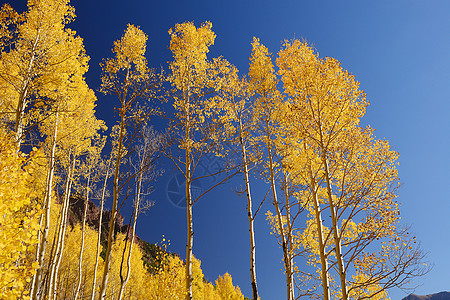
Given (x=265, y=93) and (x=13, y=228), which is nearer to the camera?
(x=13, y=228)

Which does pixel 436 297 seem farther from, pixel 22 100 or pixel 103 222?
pixel 22 100

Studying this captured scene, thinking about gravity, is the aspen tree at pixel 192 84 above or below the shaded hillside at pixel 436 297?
above

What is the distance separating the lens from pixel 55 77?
7.28 m

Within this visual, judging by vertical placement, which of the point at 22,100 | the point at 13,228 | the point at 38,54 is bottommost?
the point at 13,228

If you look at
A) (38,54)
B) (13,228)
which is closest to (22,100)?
(38,54)

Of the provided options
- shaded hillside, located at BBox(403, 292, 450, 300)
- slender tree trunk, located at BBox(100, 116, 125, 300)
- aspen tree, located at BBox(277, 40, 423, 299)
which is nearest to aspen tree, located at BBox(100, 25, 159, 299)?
slender tree trunk, located at BBox(100, 116, 125, 300)

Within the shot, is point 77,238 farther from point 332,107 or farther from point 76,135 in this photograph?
point 332,107

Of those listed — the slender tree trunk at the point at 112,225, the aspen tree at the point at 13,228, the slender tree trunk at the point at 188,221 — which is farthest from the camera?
the slender tree trunk at the point at 188,221

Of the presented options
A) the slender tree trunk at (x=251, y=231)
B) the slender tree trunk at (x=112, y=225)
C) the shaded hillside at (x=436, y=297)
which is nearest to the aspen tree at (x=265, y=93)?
the slender tree trunk at (x=251, y=231)

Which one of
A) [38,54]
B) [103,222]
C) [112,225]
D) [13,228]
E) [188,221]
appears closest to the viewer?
[13,228]

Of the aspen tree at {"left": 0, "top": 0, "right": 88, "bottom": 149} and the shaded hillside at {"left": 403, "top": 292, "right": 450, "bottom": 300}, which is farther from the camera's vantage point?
the shaded hillside at {"left": 403, "top": 292, "right": 450, "bottom": 300}

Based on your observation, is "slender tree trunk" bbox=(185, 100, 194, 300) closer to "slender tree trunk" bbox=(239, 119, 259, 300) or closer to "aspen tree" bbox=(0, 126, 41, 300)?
"slender tree trunk" bbox=(239, 119, 259, 300)

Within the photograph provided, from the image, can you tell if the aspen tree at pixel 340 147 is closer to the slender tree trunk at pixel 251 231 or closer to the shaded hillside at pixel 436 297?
the slender tree trunk at pixel 251 231

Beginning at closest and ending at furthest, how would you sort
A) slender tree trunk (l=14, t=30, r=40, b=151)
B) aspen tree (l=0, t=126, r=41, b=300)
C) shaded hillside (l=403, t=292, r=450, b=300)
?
aspen tree (l=0, t=126, r=41, b=300) < slender tree trunk (l=14, t=30, r=40, b=151) < shaded hillside (l=403, t=292, r=450, b=300)
